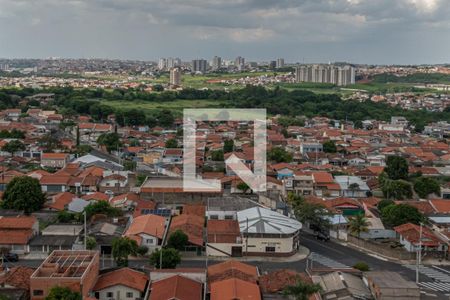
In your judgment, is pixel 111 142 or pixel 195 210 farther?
pixel 111 142

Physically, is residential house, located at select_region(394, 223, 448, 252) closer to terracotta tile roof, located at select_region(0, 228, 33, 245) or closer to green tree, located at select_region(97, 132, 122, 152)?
terracotta tile roof, located at select_region(0, 228, 33, 245)

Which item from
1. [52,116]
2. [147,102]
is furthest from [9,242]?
[147,102]

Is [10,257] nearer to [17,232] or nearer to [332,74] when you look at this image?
[17,232]

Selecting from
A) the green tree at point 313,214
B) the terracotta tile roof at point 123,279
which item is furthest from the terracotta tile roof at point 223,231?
the terracotta tile roof at point 123,279

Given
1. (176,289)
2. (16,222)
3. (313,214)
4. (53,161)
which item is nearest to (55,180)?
(53,161)

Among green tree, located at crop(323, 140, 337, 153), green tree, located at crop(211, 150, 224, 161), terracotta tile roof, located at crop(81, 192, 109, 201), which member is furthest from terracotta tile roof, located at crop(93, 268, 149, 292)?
green tree, located at crop(323, 140, 337, 153)

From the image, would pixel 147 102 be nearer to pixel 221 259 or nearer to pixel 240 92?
pixel 240 92

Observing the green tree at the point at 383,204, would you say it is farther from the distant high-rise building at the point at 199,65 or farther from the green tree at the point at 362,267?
the distant high-rise building at the point at 199,65
